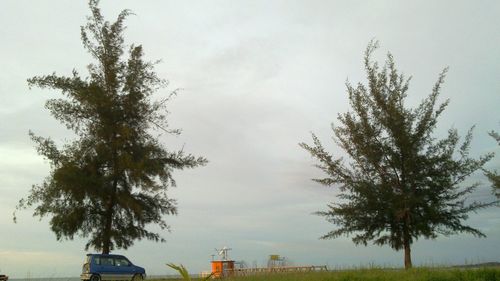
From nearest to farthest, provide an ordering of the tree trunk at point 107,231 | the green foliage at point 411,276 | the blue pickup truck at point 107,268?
1. the green foliage at point 411,276
2. the blue pickup truck at point 107,268
3. the tree trunk at point 107,231

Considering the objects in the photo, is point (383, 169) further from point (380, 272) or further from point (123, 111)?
point (123, 111)

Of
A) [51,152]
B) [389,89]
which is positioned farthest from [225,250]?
[389,89]

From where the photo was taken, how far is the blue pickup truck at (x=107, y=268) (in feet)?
87.2

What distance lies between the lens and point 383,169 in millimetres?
27469

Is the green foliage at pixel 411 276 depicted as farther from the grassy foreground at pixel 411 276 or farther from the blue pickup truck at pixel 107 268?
the blue pickup truck at pixel 107 268

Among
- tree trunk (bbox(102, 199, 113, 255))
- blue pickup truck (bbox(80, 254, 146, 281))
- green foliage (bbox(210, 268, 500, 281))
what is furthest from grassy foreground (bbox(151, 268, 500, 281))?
tree trunk (bbox(102, 199, 113, 255))

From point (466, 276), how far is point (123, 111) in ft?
66.9

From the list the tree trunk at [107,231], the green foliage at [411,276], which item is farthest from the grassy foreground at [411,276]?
the tree trunk at [107,231]

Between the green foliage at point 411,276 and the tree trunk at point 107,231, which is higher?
the tree trunk at point 107,231

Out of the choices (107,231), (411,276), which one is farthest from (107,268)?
(411,276)

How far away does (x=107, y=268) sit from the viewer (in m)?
27.0

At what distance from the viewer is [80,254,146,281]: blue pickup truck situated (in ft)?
87.2

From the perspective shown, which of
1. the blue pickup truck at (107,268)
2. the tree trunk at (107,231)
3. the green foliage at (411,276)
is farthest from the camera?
the tree trunk at (107,231)

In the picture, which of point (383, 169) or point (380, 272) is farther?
point (383, 169)
